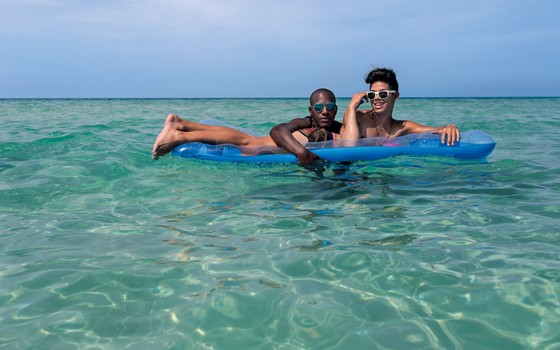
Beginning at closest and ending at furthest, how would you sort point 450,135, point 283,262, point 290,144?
point 283,262
point 290,144
point 450,135

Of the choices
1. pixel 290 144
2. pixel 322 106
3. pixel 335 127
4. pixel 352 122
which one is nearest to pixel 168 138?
pixel 290 144

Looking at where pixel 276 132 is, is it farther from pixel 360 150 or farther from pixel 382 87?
pixel 382 87

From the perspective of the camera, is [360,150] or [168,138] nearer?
[360,150]

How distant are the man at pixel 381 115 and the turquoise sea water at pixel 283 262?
78cm

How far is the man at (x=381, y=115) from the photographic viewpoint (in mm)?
5301

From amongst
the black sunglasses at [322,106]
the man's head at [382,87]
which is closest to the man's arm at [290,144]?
the black sunglasses at [322,106]

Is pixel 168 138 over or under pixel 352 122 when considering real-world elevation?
under

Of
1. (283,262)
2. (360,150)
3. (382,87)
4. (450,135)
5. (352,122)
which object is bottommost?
(283,262)

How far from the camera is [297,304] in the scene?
2.12 m

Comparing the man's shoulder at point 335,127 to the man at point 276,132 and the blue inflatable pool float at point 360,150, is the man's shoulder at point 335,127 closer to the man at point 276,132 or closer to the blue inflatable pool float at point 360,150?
the man at point 276,132

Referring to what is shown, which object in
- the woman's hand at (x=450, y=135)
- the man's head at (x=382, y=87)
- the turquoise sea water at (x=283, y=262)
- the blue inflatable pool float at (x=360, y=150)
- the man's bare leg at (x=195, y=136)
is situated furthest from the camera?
the man's bare leg at (x=195, y=136)

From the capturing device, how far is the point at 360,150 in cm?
511

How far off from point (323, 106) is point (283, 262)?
2.98 meters

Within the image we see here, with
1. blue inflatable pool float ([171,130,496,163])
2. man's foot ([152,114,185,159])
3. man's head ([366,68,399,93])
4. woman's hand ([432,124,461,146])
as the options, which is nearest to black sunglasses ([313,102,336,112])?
blue inflatable pool float ([171,130,496,163])
